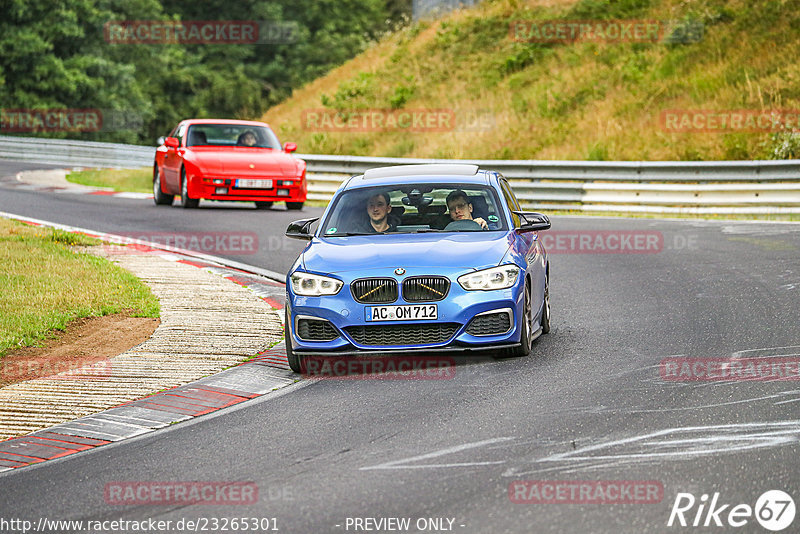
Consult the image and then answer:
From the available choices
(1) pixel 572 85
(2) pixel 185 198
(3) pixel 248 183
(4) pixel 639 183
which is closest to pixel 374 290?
(3) pixel 248 183

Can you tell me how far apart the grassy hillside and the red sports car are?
885cm

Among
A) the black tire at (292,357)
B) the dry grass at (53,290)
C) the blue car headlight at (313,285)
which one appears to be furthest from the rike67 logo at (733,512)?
the dry grass at (53,290)

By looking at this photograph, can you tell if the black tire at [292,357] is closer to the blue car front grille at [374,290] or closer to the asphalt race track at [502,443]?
the asphalt race track at [502,443]

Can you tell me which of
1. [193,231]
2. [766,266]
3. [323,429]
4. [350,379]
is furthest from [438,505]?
[193,231]

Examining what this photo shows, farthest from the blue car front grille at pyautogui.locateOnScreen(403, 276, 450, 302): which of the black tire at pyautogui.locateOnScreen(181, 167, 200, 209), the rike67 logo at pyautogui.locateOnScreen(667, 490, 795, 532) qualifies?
the black tire at pyautogui.locateOnScreen(181, 167, 200, 209)

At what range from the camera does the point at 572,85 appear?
3425 centimetres

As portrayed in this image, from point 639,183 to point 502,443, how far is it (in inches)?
709

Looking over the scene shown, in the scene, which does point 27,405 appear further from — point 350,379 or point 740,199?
point 740,199

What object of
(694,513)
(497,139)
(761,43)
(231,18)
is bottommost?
(694,513)

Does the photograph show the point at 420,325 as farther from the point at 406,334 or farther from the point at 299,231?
the point at 299,231

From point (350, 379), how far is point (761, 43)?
25.9m

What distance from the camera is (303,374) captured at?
360 inches

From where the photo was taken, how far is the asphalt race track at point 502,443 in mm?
5547

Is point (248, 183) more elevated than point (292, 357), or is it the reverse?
point (248, 183)
